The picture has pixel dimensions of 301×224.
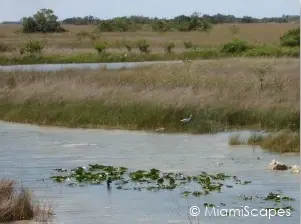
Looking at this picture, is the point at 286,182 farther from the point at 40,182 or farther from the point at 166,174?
the point at 40,182

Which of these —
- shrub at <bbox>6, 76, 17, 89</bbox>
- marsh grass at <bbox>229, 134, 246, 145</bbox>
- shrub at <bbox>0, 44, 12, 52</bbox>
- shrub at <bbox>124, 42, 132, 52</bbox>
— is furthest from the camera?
shrub at <bbox>0, 44, 12, 52</bbox>

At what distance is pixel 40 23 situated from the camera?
263 ft

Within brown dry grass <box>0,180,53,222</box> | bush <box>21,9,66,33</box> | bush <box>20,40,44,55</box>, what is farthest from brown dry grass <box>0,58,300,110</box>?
bush <box>21,9,66,33</box>

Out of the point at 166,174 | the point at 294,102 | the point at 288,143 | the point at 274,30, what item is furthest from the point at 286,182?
the point at 274,30

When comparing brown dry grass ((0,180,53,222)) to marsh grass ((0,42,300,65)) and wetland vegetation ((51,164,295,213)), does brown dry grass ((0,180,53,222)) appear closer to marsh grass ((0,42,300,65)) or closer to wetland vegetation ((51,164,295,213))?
wetland vegetation ((51,164,295,213))

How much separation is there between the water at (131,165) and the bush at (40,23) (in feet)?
190

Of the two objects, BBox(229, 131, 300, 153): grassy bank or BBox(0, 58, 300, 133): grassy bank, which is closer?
BBox(229, 131, 300, 153): grassy bank

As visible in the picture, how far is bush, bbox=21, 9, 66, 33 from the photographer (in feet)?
262

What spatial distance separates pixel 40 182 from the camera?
13.9 meters

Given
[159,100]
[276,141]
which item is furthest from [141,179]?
[159,100]

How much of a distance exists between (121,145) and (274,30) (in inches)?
2285

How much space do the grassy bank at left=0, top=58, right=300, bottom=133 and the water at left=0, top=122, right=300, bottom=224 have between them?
72 centimetres

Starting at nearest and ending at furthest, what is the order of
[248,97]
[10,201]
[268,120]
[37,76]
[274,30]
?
[10,201] → [268,120] → [248,97] → [37,76] → [274,30]

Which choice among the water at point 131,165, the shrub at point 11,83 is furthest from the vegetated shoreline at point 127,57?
the water at point 131,165
